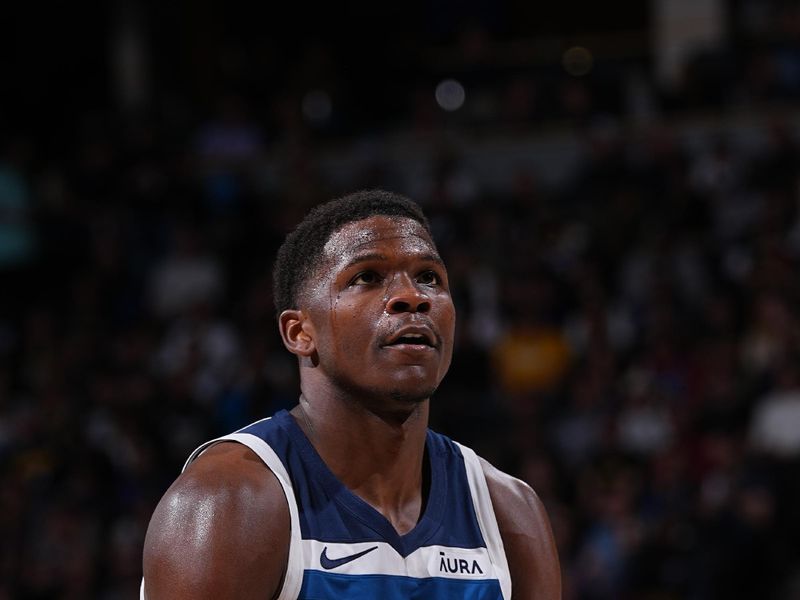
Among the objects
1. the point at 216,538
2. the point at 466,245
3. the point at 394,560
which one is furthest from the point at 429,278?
the point at 466,245

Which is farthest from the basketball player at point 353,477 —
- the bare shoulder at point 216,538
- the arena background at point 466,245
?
the arena background at point 466,245

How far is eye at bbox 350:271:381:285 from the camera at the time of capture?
2965 millimetres

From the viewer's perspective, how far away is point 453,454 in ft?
10.8

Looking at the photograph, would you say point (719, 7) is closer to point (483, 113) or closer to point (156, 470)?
point (483, 113)

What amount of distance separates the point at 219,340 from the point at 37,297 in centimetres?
243

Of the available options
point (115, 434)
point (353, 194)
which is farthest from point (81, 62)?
point (353, 194)

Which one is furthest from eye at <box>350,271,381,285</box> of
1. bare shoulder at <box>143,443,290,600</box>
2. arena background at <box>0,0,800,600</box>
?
arena background at <box>0,0,800,600</box>

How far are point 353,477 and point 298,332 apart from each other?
0.34 metres

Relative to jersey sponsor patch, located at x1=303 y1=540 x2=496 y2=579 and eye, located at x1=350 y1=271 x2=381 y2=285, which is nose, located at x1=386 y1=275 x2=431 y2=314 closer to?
eye, located at x1=350 y1=271 x2=381 y2=285

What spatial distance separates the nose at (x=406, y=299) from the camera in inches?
115

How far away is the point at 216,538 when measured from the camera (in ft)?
8.71

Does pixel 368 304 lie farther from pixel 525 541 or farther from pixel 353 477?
pixel 525 541

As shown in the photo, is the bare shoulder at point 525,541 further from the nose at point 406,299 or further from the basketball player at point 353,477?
the nose at point 406,299

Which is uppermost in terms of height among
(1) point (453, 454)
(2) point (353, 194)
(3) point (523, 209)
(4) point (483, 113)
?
(4) point (483, 113)
